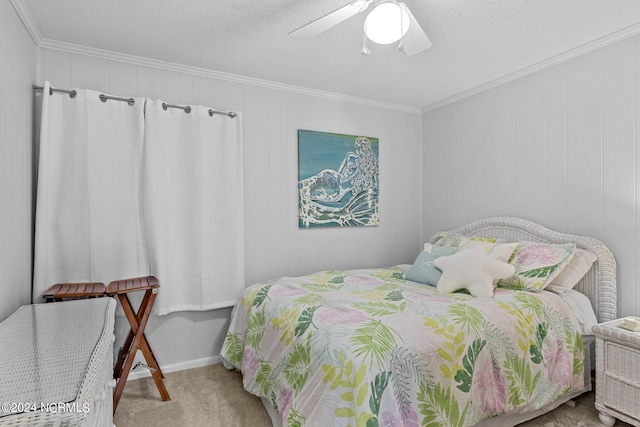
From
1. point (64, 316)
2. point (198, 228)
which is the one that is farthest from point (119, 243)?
point (64, 316)

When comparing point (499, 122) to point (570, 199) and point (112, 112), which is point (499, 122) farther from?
point (112, 112)

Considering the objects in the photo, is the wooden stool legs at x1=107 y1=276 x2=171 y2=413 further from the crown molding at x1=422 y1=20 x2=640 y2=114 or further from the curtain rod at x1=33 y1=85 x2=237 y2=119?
the crown molding at x1=422 y1=20 x2=640 y2=114

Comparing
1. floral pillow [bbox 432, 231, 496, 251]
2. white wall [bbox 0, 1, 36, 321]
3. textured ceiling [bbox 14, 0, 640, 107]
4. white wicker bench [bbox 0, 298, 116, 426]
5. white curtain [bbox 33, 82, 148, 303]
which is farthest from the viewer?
floral pillow [bbox 432, 231, 496, 251]

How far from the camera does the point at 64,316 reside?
1.56 m

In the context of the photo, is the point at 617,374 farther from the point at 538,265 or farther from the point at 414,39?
the point at 414,39

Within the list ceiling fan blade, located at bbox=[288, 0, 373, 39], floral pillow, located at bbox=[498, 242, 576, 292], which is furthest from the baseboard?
ceiling fan blade, located at bbox=[288, 0, 373, 39]

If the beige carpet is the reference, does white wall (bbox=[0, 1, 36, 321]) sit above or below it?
above

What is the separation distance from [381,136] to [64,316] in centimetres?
319

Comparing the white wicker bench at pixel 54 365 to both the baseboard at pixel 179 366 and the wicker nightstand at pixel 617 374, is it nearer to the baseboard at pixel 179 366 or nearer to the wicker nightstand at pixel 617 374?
the baseboard at pixel 179 366

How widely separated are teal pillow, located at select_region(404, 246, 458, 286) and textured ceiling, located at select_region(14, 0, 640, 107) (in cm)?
149

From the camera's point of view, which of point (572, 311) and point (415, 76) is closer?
point (572, 311)

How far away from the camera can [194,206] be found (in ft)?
9.51

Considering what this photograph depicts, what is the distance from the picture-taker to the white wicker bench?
821 millimetres

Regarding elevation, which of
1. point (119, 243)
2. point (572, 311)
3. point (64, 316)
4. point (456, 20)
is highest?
point (456, 20)
